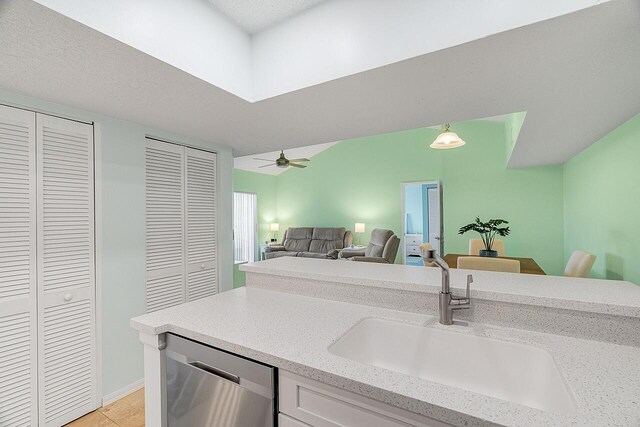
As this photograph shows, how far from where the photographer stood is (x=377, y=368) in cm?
84

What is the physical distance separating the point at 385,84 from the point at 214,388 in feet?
5.21

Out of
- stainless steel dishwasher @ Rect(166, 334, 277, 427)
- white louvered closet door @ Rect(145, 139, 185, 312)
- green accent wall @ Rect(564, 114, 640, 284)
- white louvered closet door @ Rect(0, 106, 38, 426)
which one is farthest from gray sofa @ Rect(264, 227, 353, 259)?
→ stainless steel dishwasher @ Rect(166, 334, 277, 427)

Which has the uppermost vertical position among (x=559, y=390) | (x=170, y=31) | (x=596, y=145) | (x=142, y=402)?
(x=170, y=31)

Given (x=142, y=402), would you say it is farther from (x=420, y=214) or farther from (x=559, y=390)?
(x=420, y=214)

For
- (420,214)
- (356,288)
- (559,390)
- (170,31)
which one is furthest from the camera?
(420,214)

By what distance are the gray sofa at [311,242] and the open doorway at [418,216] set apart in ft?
4.16

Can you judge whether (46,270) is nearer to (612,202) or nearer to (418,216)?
(612,202)

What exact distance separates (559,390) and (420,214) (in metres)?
5.61

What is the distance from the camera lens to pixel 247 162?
6266 mm

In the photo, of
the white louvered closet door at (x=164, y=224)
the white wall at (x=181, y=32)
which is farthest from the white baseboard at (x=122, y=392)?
the white wall at (x=181, y=32)

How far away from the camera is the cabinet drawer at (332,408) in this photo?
29.3 inches

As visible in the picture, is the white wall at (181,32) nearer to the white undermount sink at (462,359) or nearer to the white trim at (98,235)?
the white trim at (98,235)

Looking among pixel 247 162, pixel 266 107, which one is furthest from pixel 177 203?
pixel 247 162

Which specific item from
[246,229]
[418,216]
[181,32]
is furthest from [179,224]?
[418,216]
